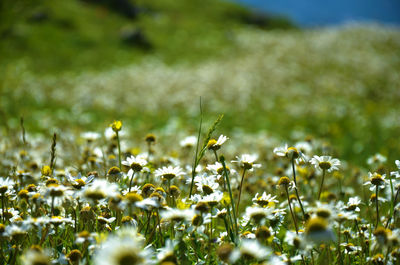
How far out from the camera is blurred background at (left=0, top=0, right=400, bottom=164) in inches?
364

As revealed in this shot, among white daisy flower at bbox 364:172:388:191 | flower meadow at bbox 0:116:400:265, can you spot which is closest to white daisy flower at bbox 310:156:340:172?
flower meadow at bbox 0:116:400:265

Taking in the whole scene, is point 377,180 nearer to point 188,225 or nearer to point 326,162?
point 326,162

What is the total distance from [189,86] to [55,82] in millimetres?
5879

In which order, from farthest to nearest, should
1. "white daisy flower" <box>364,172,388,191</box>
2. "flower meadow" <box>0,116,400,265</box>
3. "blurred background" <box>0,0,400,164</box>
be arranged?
"blurred background" <box>0,0,400,164</box>
"white daisy flower" <box>364,172,388,191</box>
"flower meadow" <box>0,116,400,265</box>

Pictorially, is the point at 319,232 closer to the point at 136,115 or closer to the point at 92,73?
the point at 136,115

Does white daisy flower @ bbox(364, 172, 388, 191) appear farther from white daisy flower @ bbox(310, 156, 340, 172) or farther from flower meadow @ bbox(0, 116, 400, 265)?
white daisy flower @ bbox(310, 156, 340, 172)

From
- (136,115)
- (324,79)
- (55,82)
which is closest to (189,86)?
(136,115)

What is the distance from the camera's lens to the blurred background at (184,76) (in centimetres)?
925

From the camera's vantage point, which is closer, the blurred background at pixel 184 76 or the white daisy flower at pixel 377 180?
the white daisy flower at pixel 377 180

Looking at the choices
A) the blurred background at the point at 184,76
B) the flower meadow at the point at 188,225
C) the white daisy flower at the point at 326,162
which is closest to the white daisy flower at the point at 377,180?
the flower meadow at the point at 188,225

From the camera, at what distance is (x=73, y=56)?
64.3 ft

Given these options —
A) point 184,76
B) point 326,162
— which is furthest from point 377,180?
point 184,76

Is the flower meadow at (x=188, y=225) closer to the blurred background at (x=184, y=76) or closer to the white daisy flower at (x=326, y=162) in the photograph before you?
the white daisy flower at (x=326, y=162)

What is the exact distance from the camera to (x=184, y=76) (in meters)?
17.0
